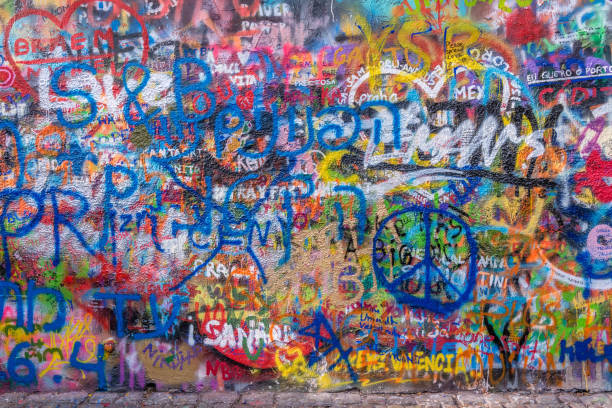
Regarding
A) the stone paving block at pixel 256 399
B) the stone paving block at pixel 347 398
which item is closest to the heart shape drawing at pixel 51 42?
the stone paving block at pixel 256 399

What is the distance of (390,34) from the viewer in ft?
13.0

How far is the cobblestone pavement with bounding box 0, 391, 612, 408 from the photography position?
3.98 metres

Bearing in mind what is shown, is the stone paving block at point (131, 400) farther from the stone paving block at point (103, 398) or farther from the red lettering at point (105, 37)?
the red lettering at point (105, 37)

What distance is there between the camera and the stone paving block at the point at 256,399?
4043 mm

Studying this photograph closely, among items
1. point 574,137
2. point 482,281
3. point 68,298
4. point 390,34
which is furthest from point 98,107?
point 574,137

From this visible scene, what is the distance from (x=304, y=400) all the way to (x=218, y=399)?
743 millimetres

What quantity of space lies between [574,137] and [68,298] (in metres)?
4.56

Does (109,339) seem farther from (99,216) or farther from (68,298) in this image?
(99,216)

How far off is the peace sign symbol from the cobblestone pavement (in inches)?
30.3

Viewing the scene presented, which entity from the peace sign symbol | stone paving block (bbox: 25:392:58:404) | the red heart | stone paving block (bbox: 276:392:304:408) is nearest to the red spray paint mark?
the peace sign symbol

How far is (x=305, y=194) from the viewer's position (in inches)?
161

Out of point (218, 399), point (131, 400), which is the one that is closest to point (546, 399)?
point (218, 399)

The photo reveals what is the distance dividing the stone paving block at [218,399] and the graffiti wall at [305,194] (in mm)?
82

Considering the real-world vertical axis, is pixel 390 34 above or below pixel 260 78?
above
